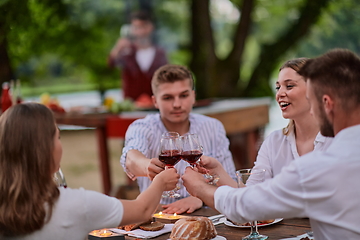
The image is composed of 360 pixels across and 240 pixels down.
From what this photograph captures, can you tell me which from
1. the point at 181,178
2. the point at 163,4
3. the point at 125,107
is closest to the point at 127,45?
the point at 125,107

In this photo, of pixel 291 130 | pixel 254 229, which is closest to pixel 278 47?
pixel 291 130

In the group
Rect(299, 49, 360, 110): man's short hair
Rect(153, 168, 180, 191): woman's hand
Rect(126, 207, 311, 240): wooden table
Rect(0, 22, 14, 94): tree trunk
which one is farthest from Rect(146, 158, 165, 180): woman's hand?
Rect(0, 22, 14, 94): tree trunk

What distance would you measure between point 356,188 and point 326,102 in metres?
0.29

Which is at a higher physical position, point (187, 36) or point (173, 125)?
point (187, 36)

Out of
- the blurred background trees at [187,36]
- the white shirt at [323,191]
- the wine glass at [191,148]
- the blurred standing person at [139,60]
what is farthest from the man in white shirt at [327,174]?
the blurred standing person at [139,60]

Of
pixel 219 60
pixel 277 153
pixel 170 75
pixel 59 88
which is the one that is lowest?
pixel 277 153

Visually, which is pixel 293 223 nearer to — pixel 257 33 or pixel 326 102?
pixel 326 102

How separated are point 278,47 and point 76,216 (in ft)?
23.4

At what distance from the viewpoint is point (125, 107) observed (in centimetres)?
518

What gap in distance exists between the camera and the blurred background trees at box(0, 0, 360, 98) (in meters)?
6.62

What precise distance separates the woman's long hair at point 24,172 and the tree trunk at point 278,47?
6931 millimetres

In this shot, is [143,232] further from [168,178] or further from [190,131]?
[190,131]

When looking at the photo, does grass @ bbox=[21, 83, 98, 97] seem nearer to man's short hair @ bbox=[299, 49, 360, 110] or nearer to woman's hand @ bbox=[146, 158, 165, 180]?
woman's hand @ bbox=[146, 158, 165, 180]

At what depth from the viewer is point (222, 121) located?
211 inches
